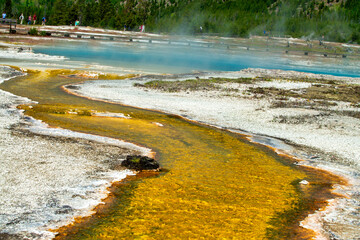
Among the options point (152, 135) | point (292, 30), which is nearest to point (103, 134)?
point (152, 135)

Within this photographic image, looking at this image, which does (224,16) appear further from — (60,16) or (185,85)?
(185,85)

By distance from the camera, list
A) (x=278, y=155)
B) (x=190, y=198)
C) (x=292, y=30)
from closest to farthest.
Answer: (x=190, y=198), (x=278, y=155), (x=292, y=30)

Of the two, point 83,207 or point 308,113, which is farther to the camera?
point 308,113

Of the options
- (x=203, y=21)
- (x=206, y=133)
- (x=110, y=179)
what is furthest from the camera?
(x=203, y=21)

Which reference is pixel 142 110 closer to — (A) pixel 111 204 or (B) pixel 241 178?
(B) pixel 241 178

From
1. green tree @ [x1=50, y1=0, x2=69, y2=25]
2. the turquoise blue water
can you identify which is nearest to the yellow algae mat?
the turquoise blue water

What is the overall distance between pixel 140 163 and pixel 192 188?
1769 mm

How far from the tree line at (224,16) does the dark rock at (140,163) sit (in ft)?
345

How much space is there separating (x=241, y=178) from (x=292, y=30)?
132 metres

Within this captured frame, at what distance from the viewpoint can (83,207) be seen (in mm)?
8828

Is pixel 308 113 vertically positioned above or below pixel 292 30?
below

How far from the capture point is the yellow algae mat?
27.0 feet

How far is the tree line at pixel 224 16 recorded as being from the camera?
121438 millimetres

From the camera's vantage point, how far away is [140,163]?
1140 cm
